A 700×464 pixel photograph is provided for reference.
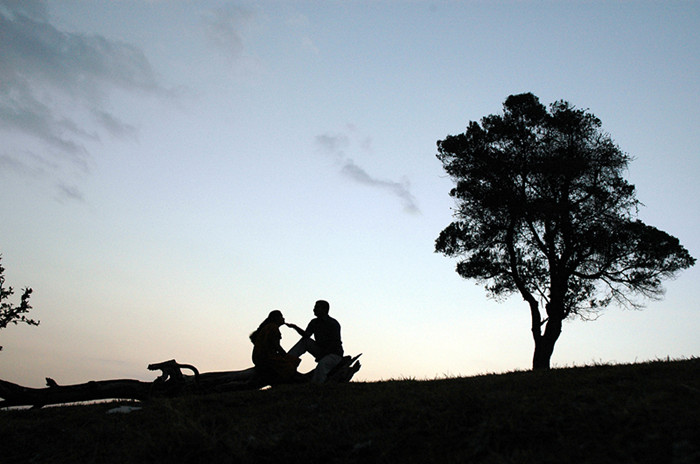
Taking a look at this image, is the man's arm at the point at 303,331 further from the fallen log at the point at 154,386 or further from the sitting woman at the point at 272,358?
the fallen log at the point at 154,386

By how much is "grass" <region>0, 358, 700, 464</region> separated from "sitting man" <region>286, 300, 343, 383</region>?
10.7 feet

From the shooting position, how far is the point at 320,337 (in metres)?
14.7

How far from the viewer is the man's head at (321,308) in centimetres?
1485

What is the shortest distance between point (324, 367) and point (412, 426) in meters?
6.55

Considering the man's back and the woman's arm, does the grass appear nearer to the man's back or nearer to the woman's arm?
the man's back

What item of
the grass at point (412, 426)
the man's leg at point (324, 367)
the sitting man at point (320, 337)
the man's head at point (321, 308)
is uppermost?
the man's head at point (321, 308)

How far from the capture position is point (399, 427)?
7.90 meters

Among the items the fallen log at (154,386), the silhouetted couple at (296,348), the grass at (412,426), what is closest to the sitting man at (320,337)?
the silhouetted couple at (296,348)

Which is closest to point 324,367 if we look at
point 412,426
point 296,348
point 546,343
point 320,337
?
point 320,337

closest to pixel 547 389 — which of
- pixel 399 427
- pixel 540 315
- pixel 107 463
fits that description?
pixel 399 427

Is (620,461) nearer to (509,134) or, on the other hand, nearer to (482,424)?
(482,424)

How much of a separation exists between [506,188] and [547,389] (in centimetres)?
1756

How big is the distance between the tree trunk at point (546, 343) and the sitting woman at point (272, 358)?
13.0 meters

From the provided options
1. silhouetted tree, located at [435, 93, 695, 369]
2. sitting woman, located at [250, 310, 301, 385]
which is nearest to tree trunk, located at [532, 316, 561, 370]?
silhouetted tree, located at [435, 93, 695, 369]
